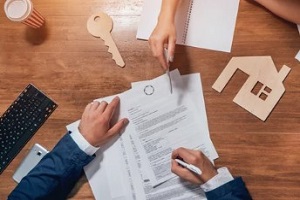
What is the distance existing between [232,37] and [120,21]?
302 millimetres

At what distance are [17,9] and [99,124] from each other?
38cm

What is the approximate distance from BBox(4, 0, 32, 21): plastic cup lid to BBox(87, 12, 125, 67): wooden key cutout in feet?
0.54

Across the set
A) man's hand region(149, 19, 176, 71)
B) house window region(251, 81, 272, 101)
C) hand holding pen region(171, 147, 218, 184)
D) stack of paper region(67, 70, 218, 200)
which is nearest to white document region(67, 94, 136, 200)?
stack of paper region(67, 70, 218, 200)

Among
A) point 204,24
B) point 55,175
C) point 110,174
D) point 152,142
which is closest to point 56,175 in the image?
point 55,175

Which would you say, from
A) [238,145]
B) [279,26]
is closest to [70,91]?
[238,145]

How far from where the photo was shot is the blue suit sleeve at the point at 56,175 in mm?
1071

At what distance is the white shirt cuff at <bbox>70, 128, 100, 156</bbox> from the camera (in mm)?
1087

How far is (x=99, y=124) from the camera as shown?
A: 1.09 metres

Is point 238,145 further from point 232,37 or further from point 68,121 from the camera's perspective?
point 68,121

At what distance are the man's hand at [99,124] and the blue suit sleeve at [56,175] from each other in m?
0.04

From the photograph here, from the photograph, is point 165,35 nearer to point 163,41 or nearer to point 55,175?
point 163,41

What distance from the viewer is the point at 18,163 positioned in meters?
1.14

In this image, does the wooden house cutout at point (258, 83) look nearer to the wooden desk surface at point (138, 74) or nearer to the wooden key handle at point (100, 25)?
the wooden desk surface at point (138, 74)

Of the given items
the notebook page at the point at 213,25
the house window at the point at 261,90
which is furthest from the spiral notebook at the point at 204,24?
the house window at the point at 261,90
